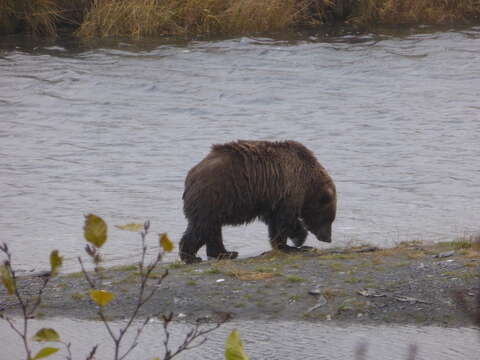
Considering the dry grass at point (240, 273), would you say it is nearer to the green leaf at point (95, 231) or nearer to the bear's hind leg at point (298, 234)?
the bear's hind leg at point (298, 234)

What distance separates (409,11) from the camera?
22109 millimetres

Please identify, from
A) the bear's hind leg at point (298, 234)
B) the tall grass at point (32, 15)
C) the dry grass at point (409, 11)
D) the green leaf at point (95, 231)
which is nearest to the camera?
the green leaf at point (95, 231)

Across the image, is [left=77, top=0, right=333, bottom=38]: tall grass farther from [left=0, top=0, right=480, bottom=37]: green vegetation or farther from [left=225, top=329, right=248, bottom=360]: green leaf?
[left=225, top=329, right=248, bottom=360]: green leaf

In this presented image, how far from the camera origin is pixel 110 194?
1158cm

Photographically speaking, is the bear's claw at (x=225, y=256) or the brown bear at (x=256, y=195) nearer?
the brown bear at (x=256, y=195)

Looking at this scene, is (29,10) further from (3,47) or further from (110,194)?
(110,194)

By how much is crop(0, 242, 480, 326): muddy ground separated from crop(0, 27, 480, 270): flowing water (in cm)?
143

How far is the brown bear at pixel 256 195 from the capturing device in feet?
25.1

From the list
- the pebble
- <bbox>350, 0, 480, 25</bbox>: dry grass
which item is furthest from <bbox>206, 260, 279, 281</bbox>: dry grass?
<bbox>350, 0, 480, 25</bbox>: dry grass

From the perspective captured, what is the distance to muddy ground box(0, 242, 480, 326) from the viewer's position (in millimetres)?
6234

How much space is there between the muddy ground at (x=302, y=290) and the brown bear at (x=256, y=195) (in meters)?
0.42

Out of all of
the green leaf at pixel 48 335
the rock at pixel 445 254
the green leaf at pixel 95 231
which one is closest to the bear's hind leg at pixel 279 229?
the rock at pixel 445 254

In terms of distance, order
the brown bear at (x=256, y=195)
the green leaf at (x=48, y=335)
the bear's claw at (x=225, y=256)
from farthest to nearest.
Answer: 1. the bear's claw at (x=225, y=256)
2. the brown bear at (x=256, y=195)
3. the green leaf at (x=48, y=335)

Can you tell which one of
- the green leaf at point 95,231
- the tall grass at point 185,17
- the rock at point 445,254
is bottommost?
the rock at point 445,254
